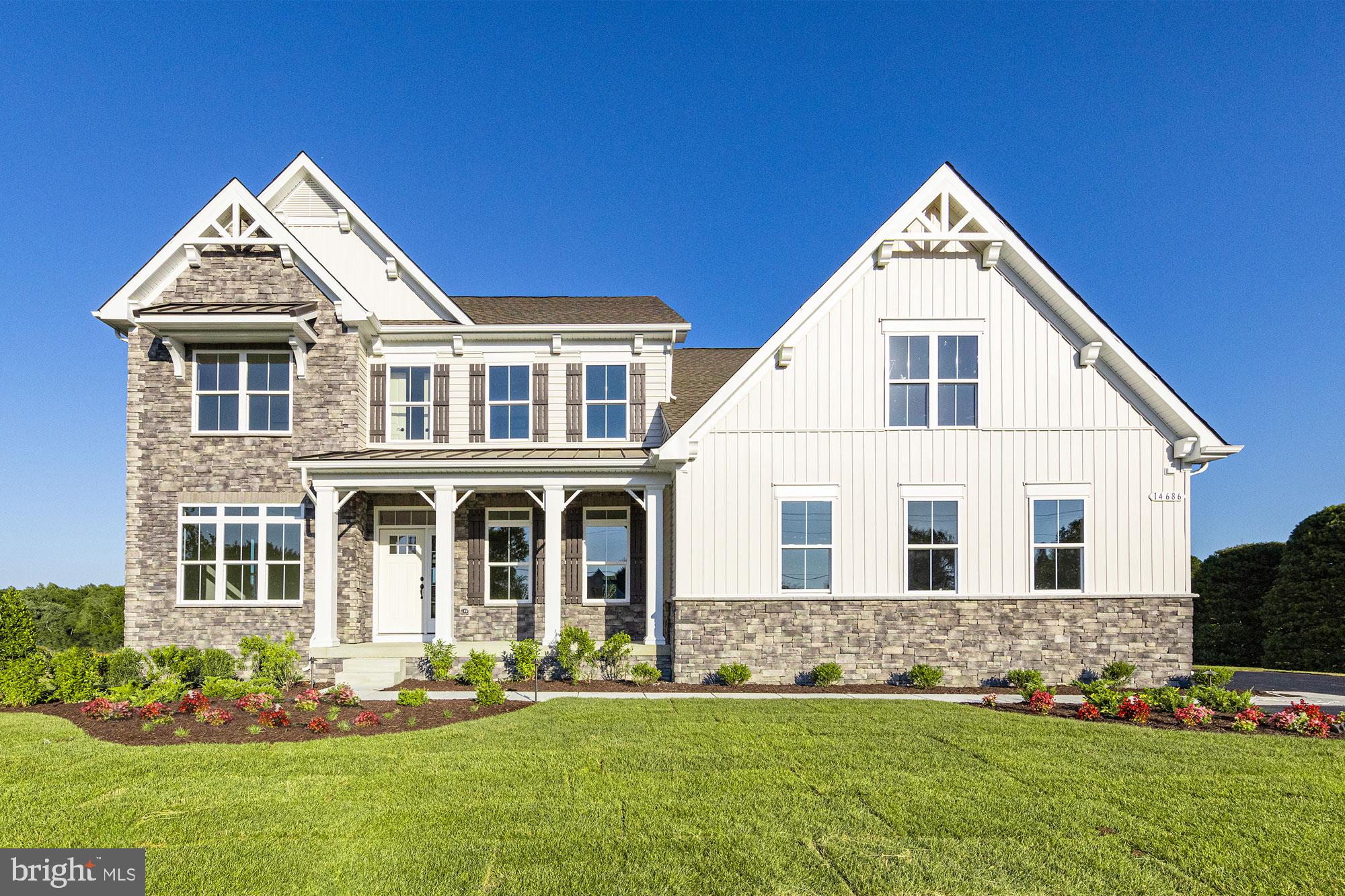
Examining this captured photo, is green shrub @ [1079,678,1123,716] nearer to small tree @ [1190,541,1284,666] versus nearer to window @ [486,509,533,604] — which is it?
window @ [486,509,533,604]

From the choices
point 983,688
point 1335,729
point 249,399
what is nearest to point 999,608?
point 983,688

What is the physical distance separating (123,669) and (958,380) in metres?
14.5

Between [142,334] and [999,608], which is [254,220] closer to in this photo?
[142,334]

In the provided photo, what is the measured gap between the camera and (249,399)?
15.5m

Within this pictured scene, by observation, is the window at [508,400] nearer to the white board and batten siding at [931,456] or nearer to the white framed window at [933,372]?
the white board and batten siding at [931,456]

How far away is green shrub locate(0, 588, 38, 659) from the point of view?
487 inches

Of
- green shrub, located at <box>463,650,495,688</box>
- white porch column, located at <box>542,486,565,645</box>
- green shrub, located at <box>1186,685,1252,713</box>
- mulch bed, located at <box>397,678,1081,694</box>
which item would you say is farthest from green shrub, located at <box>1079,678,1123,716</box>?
white porch column, located at <box>542,486,565,645</box>

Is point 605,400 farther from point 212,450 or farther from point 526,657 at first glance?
point 212,450

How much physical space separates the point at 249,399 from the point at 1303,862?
1635 centimetres

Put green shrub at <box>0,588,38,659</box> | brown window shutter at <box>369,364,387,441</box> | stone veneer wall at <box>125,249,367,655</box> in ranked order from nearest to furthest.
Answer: green shrub at <box>0,588,38,659</box> → stone veneer wall at <box>125,249,367,655</box> → brown window shutter at <box>369,364,387,441</box>

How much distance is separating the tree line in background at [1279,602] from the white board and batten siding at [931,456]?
23.2 feet

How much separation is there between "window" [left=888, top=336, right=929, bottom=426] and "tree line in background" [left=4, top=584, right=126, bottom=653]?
28.9 m

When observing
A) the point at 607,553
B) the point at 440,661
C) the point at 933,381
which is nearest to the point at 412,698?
the point at 440,661

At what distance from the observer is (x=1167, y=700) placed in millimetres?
10578
